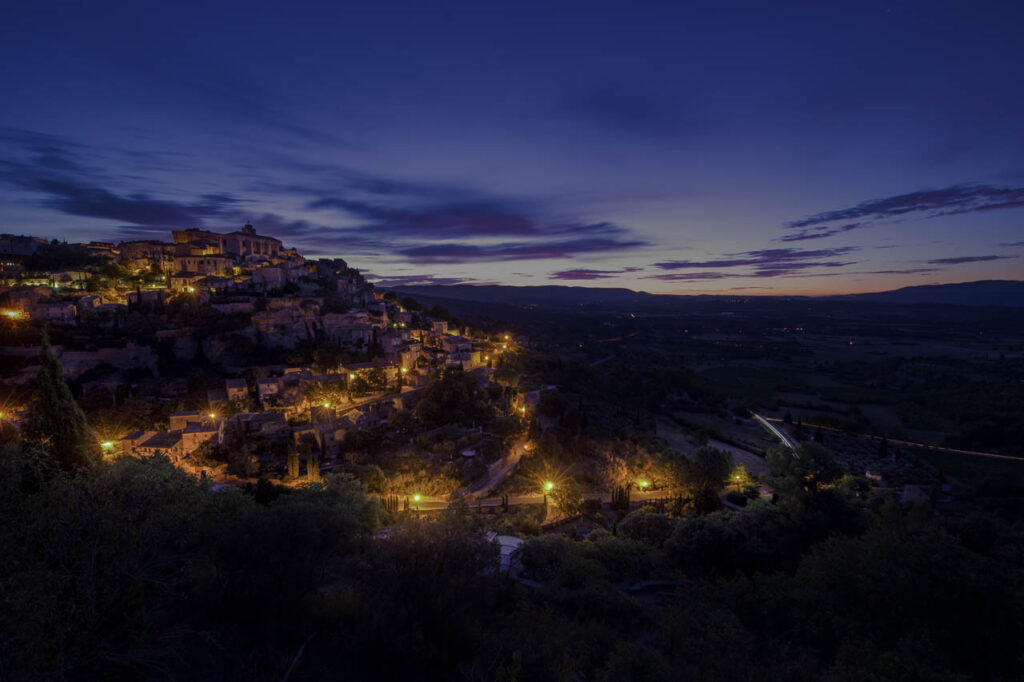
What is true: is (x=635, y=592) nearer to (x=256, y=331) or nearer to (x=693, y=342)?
(x=256, y=331)

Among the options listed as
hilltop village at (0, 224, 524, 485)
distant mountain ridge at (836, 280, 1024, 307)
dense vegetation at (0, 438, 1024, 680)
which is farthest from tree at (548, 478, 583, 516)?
distant mountain ridge at (836, 280, 1024, 307)

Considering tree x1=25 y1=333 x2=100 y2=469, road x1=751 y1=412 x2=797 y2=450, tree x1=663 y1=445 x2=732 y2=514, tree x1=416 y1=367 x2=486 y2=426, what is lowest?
road x1=751 y1=412 x2=797 y2=450

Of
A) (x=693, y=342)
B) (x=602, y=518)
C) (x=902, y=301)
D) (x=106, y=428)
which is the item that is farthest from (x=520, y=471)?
(x=902, y=301)

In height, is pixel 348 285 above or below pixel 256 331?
above

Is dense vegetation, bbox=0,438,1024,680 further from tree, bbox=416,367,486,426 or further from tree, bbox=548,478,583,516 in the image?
tree, bbox=416,367,486,426

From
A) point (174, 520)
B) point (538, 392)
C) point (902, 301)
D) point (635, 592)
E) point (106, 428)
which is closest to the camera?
point (174, 520)

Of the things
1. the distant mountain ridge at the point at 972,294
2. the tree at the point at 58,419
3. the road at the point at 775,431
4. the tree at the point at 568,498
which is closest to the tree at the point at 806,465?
the tree at the point at 568,498

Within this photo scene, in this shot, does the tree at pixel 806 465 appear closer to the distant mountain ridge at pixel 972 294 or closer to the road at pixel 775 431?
the road at pixel 775 431
